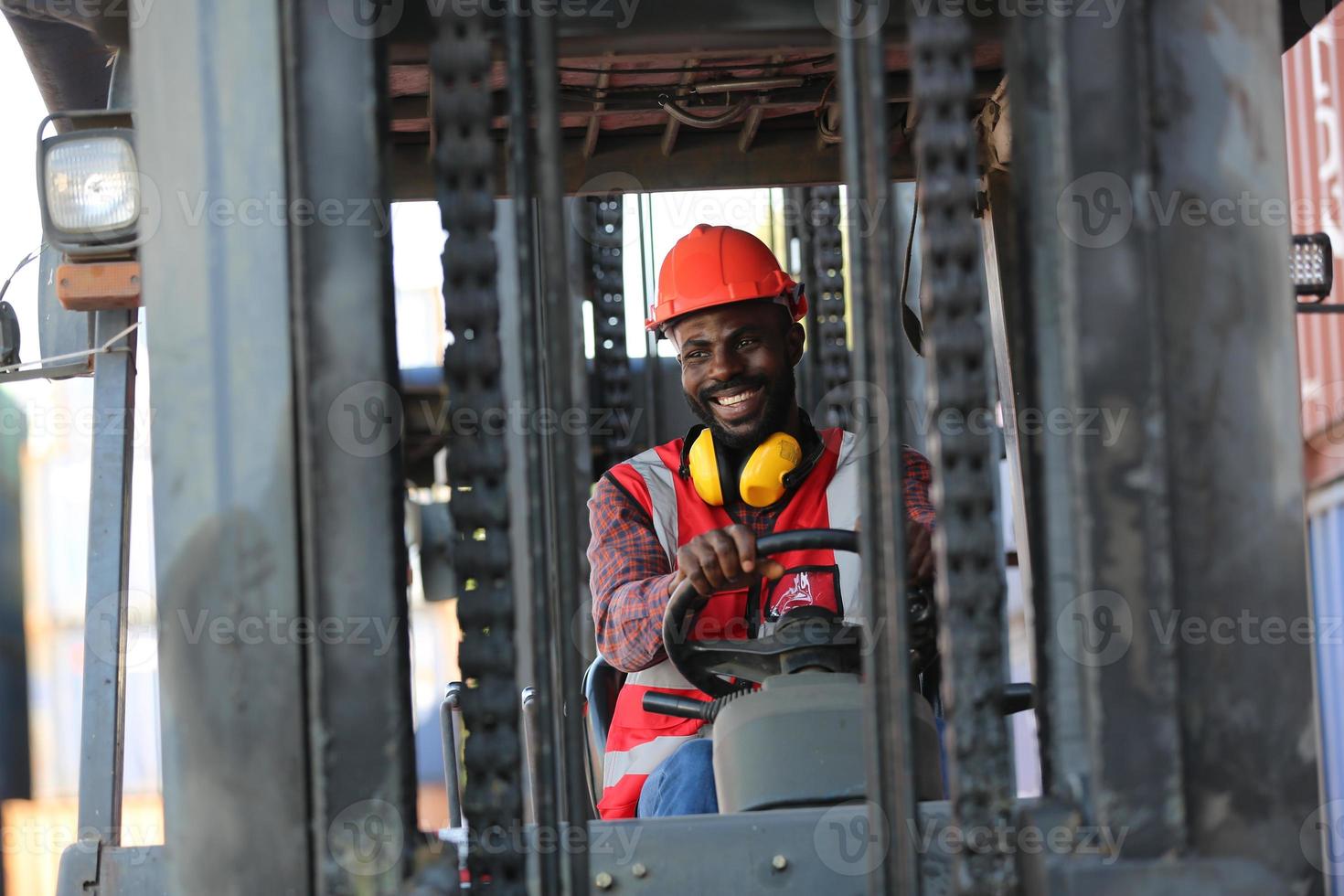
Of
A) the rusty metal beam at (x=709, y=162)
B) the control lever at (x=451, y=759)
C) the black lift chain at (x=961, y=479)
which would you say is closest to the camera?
the black lift chain at (x=961, y=479)

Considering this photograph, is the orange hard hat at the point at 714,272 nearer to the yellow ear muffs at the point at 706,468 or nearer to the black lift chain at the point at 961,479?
the yellow ear muffs at the point at 706,468

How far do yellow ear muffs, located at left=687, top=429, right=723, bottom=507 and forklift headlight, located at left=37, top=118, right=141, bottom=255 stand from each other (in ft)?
5.27

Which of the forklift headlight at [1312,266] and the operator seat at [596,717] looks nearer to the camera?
the forklift headlight at [1312,266]

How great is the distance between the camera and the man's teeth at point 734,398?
13.0 ft

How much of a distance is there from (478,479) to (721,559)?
97 centimetres

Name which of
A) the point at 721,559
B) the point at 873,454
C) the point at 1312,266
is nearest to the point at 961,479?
the point at 873,454

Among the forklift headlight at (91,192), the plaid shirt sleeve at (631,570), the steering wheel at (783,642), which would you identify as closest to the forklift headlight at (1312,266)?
the plaid shirt sleeve at (631,570)

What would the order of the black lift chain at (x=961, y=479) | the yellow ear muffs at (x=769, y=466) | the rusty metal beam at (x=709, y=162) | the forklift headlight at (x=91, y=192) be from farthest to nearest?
the rusty metal beam at (x=709, y=162)
the yellow ear muffs at (x=769, y=466)
the forklift headlight at (x=91, y=192)
the black lift chain at (x=961, y=479)

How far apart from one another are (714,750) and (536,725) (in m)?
0.90

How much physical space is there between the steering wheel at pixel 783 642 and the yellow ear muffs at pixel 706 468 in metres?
0.74

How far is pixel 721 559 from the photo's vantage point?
9.10 ft

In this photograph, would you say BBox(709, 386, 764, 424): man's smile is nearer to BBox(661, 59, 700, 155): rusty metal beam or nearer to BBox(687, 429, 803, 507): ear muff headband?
BBox(687, 429, 803, 507): ear muff headband

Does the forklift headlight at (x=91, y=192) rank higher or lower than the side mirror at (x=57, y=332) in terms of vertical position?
higher

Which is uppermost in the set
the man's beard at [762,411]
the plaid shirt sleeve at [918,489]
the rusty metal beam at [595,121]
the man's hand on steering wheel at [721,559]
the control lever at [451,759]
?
the rusty metal beam at [595,121]
